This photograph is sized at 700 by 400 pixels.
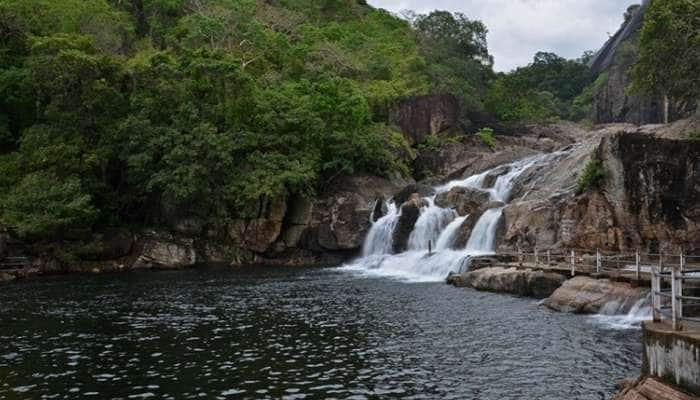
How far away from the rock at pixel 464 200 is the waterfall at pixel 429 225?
2.22 feet

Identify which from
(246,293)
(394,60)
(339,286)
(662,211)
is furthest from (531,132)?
(246,293)

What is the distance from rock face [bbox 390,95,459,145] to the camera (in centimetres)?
6856

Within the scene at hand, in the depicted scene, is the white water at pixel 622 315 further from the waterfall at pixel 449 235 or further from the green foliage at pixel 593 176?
the waterfall at pixel 449 235

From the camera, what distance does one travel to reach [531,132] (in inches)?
2805

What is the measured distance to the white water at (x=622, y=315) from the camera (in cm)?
2115

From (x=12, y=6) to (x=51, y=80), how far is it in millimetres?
16343

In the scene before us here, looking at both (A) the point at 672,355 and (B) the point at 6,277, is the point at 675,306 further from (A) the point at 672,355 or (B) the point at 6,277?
(B) the point at 6,277

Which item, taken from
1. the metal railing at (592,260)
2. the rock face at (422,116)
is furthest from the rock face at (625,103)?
the metal railing at (592,260)

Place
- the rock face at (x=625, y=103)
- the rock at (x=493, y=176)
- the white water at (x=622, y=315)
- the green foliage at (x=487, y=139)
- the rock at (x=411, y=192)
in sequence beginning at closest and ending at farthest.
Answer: the white water at (x=622, y=315)
the rock at (x=493, y=176)
the rock at (x=411, y=192)
the green foliage at (x=487, y=139)
the rock face at (x=625, y=103)

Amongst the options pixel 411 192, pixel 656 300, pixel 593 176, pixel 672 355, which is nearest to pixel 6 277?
pixel 411 192

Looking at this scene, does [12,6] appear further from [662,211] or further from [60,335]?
[662,211]

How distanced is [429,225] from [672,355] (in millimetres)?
35199

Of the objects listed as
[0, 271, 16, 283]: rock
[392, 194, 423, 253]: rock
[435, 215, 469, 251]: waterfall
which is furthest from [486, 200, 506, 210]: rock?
[0, 271, 16, 283]: rock

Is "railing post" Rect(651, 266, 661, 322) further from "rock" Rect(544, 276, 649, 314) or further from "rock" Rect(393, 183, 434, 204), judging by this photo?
"rock" Rect(393, 183, 434, 204)
